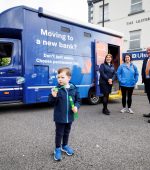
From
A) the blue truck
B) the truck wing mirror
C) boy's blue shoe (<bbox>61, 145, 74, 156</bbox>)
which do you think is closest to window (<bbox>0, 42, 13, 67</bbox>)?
the blue truck

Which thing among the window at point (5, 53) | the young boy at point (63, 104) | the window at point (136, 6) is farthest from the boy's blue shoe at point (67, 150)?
the window at point (136, 6)

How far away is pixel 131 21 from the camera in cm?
2262

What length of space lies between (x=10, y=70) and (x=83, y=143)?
404 centimetres

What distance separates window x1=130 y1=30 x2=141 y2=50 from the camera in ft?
73.0

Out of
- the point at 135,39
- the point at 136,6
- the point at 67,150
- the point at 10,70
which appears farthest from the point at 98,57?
the point at 136,6

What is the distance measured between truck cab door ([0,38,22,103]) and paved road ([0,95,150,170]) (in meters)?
0.72

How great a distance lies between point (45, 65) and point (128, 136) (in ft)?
13.3

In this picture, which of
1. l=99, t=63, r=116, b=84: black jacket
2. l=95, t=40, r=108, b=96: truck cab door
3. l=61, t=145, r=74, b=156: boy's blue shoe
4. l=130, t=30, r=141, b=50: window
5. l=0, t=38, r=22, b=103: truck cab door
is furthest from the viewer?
l=130, t=30, r=141, b=50: window

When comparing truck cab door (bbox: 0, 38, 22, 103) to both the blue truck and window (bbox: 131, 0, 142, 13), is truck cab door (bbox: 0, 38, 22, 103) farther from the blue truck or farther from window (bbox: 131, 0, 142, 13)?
window (bbox: 131, 0, 142, 13)

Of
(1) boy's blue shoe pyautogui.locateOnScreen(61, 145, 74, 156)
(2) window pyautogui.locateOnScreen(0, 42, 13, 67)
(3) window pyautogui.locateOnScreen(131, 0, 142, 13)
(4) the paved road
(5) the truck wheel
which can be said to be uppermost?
(3) window pyautogui.locateOnScreen(131, 0, 142, 13)

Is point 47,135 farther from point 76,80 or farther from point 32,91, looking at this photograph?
point 76,80

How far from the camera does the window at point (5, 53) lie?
811cm

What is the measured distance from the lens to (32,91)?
8273 millimetres

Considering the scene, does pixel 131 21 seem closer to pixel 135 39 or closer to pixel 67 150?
pixel 135 39
